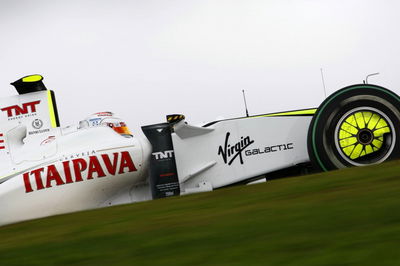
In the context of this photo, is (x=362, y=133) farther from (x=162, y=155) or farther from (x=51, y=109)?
(x=51, y=109)

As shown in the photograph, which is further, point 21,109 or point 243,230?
point 21,109

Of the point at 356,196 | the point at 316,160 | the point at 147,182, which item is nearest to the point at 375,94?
the point at 316,160

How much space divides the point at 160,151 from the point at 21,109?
152cm

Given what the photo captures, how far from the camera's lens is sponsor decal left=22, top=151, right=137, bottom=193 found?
17.8ft

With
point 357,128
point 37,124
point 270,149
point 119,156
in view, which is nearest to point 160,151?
point 119,156

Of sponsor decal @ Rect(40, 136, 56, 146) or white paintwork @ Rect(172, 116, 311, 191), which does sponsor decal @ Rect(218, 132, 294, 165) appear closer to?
white paintwork @ Rect(172, 116, 311, 191)

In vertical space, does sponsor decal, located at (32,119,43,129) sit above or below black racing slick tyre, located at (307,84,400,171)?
above

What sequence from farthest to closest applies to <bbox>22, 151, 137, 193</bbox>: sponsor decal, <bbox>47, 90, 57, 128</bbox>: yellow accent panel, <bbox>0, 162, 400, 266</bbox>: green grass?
<bbox>47, 90, 57, 128</bbox>: yellow accent panel → <bbox>22, 151, 137, 193</bbox>: sponsor decal → <bbox>0, 162, 400, 266</bbox>: green grass

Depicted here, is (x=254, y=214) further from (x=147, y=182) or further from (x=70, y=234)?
(x=147, y=182)

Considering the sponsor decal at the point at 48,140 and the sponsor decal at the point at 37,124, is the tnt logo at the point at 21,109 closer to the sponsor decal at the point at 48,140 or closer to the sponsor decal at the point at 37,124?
the sponsor decal at the point at 37,124

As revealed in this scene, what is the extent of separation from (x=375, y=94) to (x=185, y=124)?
75.3 inches

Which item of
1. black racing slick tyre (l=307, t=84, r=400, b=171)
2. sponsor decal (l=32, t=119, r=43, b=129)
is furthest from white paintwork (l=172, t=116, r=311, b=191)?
sponsor decal (l=32, t=119, r=43, b=129)

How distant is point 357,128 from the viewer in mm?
5254

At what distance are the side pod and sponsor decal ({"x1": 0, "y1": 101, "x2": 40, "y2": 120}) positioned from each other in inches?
46.3
